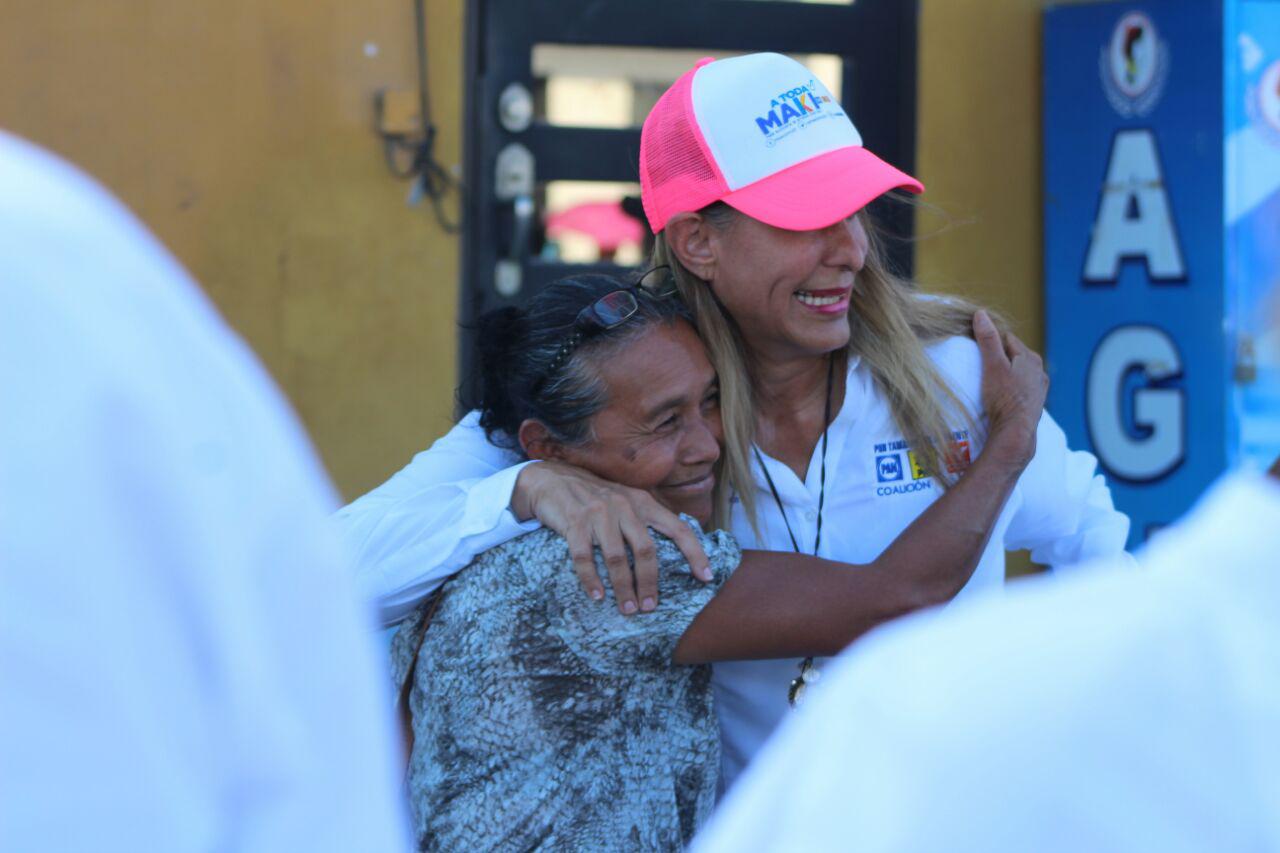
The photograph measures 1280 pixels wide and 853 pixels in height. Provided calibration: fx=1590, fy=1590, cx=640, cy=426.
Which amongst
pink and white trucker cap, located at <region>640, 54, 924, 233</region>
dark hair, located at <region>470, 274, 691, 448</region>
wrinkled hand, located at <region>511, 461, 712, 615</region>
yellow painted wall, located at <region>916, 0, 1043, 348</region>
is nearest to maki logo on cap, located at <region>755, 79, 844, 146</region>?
pink and white trucker cap, located at <region>640, 54, 924, 233</region>

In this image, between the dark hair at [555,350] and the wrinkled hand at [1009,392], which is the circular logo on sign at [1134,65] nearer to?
the wrinkled hand at [1009,392]

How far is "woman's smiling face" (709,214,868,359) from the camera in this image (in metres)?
2.20

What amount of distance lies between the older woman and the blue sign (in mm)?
2591

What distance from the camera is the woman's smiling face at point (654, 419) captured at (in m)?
2.08

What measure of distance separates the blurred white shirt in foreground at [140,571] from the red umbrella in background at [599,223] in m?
3.84

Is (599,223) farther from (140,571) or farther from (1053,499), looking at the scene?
(140,571)

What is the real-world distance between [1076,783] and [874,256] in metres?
1.62

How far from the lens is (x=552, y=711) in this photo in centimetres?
181

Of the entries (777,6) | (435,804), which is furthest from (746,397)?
(777,6)

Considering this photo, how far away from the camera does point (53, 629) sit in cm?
74

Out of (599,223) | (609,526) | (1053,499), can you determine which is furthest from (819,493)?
(599,223)

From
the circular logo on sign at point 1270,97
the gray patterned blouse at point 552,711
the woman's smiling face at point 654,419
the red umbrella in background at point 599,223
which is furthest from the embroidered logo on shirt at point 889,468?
the circular logo on sign at point 1270,97

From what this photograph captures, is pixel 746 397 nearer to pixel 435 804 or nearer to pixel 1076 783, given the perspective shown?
pixel 435 804

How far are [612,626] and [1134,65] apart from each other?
11.1 feet
